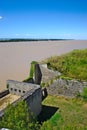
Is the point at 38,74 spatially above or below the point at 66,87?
above

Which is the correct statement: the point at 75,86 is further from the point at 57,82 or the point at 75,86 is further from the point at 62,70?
the point at 62,70

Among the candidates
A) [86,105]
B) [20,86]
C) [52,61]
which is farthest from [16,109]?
[52,61]

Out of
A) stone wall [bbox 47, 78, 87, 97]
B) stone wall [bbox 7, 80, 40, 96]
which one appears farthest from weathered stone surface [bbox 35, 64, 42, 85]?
stone wall [bbox 7, 80, 40, 96]

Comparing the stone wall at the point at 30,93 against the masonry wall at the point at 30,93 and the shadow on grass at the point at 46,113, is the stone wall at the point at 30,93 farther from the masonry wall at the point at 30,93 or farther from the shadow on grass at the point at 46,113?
the shadow on grass at the point at 46,113

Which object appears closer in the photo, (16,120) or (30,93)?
(16,120)

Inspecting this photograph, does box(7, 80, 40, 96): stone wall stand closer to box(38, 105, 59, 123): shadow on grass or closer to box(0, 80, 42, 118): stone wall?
box(0, 80, 42, 118): stone wall

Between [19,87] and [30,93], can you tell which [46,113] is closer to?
[30,93]

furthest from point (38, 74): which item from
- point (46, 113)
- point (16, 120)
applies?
point (16, 120)

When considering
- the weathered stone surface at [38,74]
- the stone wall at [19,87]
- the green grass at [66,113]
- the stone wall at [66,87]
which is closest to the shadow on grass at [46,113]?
the green grass at [66,113]
